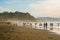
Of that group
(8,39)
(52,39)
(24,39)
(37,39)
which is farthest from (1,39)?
(52,39)

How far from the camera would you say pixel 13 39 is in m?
23.0

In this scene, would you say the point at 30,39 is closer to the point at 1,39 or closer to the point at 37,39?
the point at 37,39

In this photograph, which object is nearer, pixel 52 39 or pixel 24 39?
pixel 24 39

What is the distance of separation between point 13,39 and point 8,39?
621 mm

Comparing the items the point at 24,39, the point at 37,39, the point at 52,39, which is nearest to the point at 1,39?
the point at 24,39

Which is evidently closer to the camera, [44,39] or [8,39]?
[8,39]

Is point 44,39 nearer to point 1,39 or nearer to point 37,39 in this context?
point 37,39

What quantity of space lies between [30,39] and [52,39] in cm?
327

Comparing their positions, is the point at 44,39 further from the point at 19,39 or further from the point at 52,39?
the point at 19,39

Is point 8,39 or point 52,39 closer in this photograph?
point 8,39

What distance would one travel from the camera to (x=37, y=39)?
23.8 m

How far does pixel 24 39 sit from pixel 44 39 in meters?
2.85

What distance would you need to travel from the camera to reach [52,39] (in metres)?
25.0

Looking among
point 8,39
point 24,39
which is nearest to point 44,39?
point 24,39
